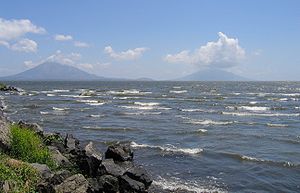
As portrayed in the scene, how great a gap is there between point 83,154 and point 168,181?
4739 mm

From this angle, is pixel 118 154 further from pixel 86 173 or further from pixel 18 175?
pixel 18 175

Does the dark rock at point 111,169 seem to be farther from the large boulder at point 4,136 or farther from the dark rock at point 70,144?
the dark rock at point 70,144

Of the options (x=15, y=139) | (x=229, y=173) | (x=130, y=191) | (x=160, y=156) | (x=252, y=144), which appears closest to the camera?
(x=130, y=191)

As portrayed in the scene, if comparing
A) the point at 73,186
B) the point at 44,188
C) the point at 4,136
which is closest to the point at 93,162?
the point at 4,136

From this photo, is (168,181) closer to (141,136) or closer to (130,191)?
(130,191)

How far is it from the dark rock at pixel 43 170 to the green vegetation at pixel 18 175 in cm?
33

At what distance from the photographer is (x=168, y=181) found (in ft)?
71.1

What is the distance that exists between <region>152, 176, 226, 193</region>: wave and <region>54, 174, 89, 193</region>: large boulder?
20.3ft

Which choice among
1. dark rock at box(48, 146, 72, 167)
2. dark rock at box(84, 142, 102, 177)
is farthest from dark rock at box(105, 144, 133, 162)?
dark rock at box(48, 146, 72, 167)

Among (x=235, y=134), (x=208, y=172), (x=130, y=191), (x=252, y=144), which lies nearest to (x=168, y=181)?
(x=208, y=172)

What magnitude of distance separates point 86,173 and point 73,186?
14.0ft

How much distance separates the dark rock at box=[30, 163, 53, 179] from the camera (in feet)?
52.4

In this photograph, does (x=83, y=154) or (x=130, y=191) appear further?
(x=83, y=154)

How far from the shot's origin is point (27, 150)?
18.5 metres
